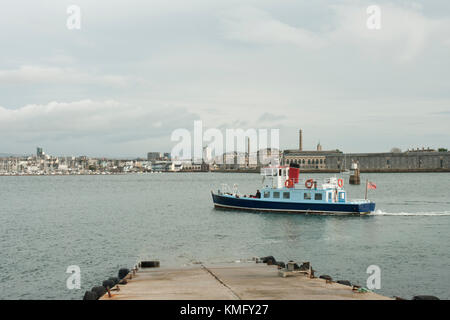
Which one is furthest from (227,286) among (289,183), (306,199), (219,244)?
(289,183)

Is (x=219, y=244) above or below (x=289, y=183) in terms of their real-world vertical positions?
below

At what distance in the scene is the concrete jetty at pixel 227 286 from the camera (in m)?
15.4

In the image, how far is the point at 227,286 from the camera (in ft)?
55.8

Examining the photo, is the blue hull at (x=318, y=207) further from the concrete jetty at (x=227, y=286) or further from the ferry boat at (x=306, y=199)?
the concrete jetty at (x=227, y=286)

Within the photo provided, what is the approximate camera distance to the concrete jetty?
15.4 m

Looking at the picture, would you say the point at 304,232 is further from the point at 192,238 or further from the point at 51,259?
the point at 51,259

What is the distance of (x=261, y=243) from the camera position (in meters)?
37.8
